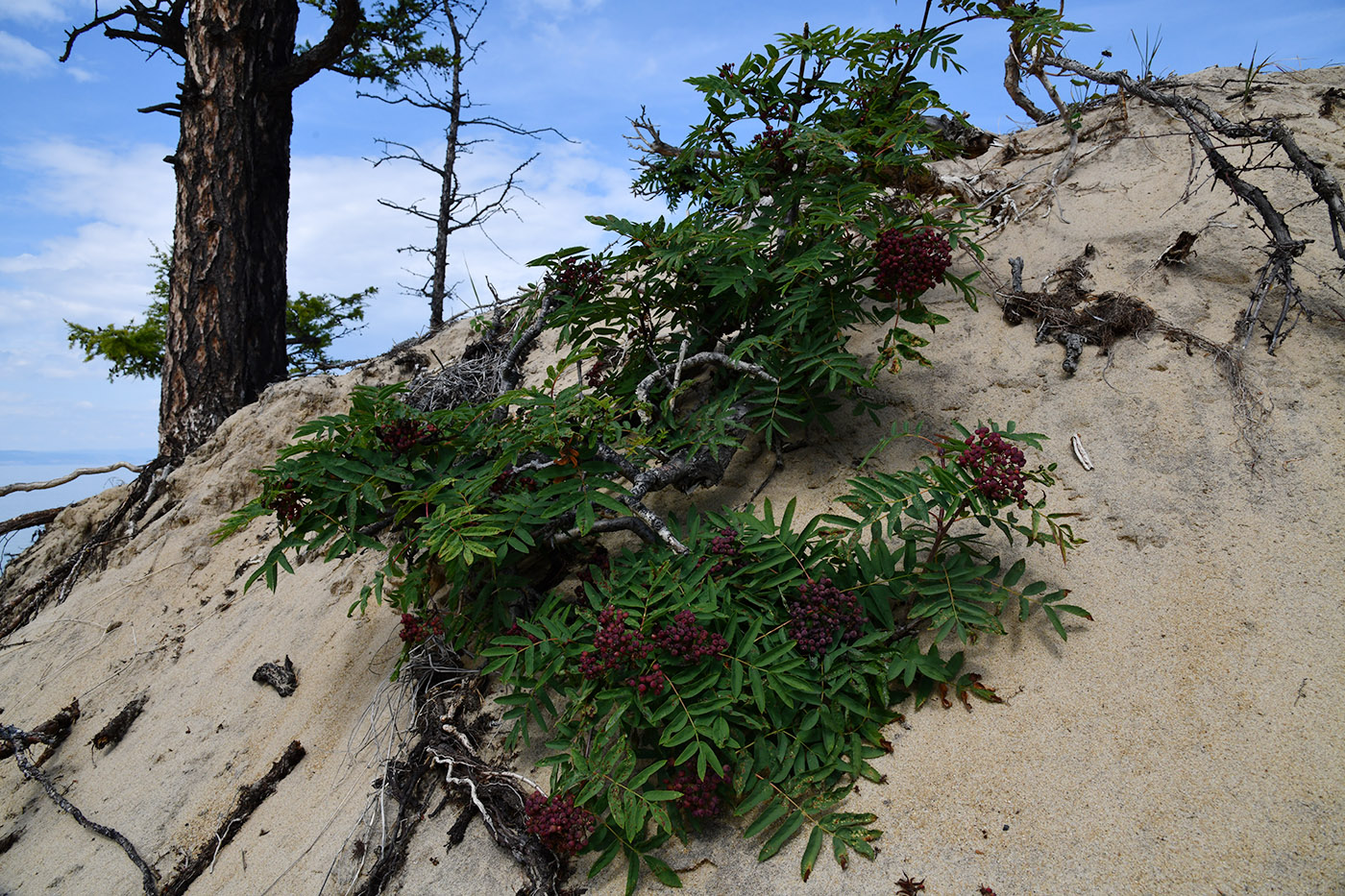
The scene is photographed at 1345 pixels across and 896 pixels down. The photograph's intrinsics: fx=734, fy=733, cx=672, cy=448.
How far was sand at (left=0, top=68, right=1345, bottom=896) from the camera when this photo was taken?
2.06 metres

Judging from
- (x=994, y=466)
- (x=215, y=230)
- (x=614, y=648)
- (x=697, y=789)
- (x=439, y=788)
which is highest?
(x=215, y=230)

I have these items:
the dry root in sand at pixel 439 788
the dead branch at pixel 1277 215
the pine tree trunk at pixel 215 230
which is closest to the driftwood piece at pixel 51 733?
the pine tree trunk at pixel 215 230

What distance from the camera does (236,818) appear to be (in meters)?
3.00

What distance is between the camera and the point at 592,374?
3467 mm

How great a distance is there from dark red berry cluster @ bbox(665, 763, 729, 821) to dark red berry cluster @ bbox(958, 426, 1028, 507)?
4.02 ft

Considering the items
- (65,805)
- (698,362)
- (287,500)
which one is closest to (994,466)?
(698,362)

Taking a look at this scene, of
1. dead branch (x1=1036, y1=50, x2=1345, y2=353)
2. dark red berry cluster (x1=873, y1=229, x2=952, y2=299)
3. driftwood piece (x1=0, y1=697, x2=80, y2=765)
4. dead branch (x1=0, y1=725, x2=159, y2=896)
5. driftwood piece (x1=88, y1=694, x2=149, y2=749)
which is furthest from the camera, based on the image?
driftwood piece (x1=0, y1=697, x2=80, y2=765)

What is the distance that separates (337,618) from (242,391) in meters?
3.18

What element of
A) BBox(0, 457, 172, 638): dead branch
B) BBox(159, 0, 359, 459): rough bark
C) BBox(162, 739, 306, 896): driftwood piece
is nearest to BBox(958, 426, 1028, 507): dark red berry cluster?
BBox(162, 739, 306, 896): driftwood piece

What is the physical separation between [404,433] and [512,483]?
20.0 inches

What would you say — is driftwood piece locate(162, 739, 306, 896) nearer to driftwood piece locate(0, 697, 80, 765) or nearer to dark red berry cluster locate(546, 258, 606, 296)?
driftwood piece locate(0, 697, 80, 765)

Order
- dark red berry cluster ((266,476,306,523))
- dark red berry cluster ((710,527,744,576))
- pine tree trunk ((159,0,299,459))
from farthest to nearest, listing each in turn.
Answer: pine tree trunk ((159,0,299,459))
dark red berry cluster ((266,476,306,523))
dark red berry cluster ((710,527,744,576))

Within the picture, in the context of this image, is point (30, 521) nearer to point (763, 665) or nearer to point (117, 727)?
point (117, 727)

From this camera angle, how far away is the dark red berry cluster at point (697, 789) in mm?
2172
